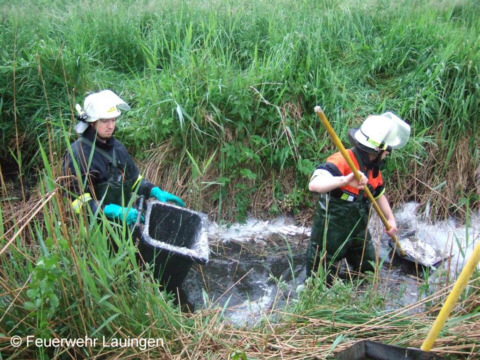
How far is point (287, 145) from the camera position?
184 inches

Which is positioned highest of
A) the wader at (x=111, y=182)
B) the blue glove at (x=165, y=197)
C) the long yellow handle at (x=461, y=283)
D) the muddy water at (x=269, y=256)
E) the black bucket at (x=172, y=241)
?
the long yellow handle at (x=461, y=283)

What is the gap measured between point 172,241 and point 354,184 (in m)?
1.52

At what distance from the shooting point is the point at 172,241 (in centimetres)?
376

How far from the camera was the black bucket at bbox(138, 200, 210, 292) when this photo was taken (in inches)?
120

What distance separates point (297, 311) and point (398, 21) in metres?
4.27

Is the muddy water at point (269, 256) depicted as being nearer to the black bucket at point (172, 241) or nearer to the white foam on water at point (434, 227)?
the white foam on water at point (434, 227)

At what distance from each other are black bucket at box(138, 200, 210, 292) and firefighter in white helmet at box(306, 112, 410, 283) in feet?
2.69

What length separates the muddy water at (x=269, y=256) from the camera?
3801 mm

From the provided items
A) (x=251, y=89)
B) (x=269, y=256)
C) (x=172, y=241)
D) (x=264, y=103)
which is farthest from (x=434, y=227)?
(x=172, y=241)

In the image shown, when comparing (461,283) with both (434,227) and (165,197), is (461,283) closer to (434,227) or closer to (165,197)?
(165,197)

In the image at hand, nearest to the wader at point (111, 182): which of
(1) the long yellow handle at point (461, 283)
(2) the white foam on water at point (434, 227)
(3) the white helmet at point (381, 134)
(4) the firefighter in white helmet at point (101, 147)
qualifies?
(4) the firefighter in white helmet at point (101, 147)

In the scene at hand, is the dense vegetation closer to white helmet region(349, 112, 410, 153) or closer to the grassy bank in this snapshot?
the grassy bank

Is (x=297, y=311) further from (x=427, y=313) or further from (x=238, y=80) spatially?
(x=238, y=80)

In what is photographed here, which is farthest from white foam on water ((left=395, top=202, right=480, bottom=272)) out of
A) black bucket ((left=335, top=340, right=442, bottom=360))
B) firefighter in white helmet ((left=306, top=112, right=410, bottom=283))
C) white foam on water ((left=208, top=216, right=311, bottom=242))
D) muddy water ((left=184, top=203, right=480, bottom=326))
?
black bucket ((left=335, top=340, right=442, bottom=360))
